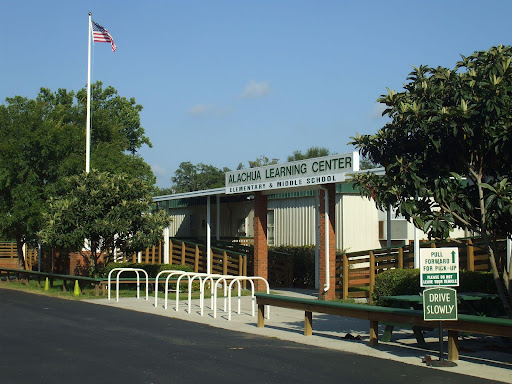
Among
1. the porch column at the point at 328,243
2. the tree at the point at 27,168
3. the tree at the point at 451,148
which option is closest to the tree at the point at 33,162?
the tree at the point at 27,168

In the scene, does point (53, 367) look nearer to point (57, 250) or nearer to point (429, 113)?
point (429, 113)

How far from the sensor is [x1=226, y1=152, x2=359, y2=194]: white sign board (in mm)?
19547

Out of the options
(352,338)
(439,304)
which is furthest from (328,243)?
(439,304)

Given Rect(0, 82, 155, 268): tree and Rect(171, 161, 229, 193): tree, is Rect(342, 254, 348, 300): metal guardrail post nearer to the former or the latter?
Rect(0, 82, 155, 268): tree

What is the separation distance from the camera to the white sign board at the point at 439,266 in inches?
415

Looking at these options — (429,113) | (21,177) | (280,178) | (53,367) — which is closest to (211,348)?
(53,367)

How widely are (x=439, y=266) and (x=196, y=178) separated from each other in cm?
7872

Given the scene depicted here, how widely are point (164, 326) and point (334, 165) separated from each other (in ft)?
24.0

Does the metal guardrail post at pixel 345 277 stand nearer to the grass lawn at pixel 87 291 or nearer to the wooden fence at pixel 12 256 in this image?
Answer: the grass lawn at pixel 87 291

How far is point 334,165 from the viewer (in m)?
19.9

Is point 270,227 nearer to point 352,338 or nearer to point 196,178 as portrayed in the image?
point 352,338

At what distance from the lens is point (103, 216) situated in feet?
81.7

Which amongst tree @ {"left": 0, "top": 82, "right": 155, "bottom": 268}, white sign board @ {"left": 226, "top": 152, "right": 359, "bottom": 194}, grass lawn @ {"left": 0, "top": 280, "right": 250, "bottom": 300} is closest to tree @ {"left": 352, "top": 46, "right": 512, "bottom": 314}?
white sign board @ {"left": 226, "top": 152, "right": 359, "bottom": 194}

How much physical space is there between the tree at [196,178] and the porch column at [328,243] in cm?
5919
